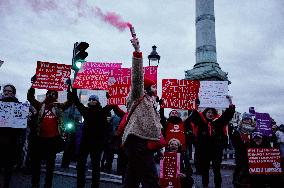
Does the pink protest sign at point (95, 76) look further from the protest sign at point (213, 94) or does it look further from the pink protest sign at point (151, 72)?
the protest sign at point (213, 94)

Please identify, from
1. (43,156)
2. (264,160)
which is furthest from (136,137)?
(264,160)

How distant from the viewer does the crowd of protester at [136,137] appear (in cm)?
344

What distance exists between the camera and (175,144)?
5.80m

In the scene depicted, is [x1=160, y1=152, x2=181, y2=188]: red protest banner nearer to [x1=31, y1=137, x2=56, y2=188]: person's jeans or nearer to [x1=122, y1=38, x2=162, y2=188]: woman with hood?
[x1=122, y1=38, x2=162, y2=188]: woman with hood

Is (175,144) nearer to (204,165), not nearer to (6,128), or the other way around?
(204,165)

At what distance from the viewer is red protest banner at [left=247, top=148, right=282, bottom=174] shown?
241 inches

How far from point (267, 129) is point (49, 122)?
→ 514 cm

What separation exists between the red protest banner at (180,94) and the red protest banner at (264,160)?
7.14 ft

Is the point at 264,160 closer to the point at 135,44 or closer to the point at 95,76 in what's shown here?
the point at 135,44

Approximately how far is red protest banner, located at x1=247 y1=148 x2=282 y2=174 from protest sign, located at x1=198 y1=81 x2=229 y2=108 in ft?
6.90

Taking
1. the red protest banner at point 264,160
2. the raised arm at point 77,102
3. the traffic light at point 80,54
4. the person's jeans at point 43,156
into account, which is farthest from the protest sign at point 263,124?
the person's jeans at point 43,156

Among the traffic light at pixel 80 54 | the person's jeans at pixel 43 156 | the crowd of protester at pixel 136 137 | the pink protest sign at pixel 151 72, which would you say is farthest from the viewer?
the pink protest sign at pixel 151 72

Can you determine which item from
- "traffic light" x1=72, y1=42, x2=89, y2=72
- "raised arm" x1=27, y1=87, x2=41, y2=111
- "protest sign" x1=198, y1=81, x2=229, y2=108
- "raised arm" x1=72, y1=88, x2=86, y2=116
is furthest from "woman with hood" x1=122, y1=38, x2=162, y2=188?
"protest sign" x1=198, y1=81, x2=229, y2=108

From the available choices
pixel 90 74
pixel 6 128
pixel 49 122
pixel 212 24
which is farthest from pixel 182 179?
pixel 212 24
